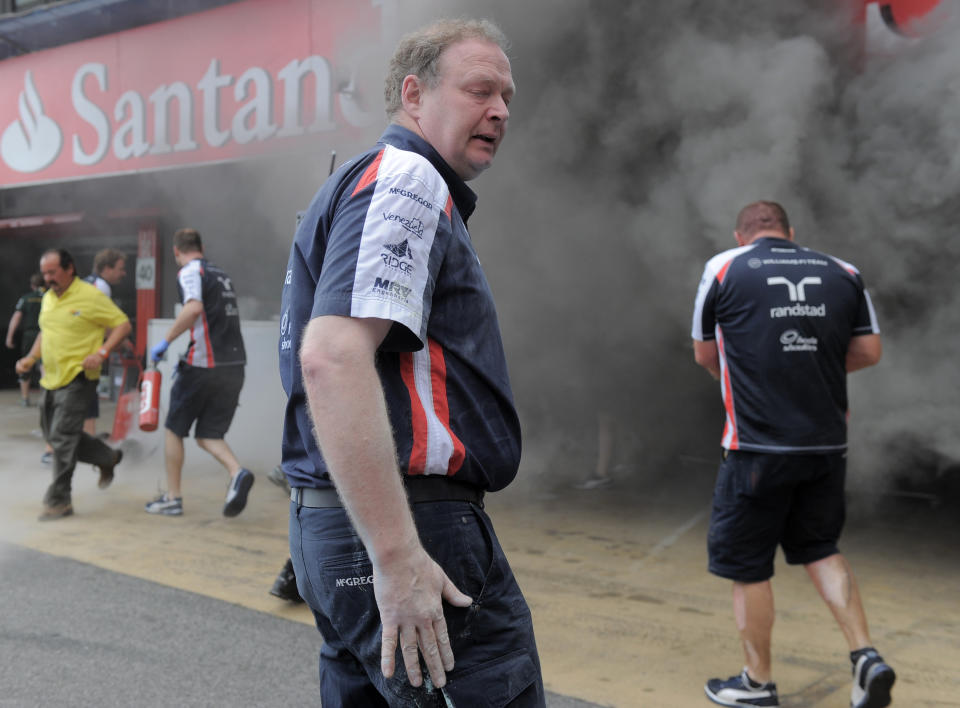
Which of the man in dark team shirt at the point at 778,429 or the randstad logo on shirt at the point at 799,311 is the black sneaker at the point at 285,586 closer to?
the man in dark team shirt at the point at 778,429

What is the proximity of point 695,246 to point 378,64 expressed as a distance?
2597mm

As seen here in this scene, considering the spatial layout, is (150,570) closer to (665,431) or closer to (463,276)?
(463,276)

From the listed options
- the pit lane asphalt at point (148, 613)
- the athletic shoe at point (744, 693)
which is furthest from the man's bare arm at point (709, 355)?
the pit lane asphalt at point (148, 613)

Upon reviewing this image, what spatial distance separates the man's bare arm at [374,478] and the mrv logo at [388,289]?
0.13 ft

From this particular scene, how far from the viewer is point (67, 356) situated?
5.46 m

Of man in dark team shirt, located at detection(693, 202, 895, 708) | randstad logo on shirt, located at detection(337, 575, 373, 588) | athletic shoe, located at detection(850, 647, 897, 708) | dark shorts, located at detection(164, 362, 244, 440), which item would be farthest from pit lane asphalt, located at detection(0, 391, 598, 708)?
randstad logo on shirt, located at detection(337, 575, 373, 588)

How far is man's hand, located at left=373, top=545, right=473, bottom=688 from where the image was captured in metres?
1.27

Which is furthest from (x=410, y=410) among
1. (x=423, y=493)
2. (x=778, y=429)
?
(x=778, y=429)

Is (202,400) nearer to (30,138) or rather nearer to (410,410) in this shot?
(410,410)

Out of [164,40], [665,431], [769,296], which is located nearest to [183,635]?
[769,296]

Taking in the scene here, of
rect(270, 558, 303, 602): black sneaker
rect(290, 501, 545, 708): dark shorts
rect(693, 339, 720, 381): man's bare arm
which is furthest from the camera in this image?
rect(270, 558, 303, 602): black sneaker

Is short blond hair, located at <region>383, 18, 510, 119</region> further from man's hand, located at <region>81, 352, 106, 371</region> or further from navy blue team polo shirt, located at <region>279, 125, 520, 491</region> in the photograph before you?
man's hand, located at <region>81, 352, 106, 371</region>

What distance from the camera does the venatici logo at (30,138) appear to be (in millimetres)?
9578

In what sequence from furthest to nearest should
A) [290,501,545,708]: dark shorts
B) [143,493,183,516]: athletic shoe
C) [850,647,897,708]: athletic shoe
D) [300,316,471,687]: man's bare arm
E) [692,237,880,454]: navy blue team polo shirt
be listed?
1. [143,493,183,516]: athletic shoe
2. [692,237,880,454]: navy blue team polo shirt
3. [850,647,897,708]: athletic shoe
4. [290,501,545,708]: dark shorts
5. [300,316,471,687]: man's bare arm
